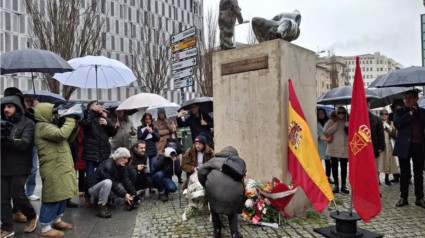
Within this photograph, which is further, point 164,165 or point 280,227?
point 164,165

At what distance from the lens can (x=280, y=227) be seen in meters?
5.43

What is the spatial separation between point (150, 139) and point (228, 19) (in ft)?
9.88

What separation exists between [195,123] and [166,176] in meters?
1.40

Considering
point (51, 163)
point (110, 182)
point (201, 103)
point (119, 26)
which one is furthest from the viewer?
point (119, 26)

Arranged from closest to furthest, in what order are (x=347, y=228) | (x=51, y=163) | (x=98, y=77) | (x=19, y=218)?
(x=347, y=228)
(x=51, y=163)
(x=19, y=218)
(x=98, y=77)

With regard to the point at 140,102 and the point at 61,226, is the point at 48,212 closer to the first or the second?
the point at 61,226

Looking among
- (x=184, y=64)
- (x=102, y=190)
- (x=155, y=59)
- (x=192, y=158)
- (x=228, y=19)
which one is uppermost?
(x=155, y=59)

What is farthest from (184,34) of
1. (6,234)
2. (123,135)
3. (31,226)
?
(6,234)

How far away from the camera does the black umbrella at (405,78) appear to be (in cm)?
637

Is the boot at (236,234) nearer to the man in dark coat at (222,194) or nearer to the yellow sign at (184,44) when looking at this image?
the man in dark coat at (222,194)

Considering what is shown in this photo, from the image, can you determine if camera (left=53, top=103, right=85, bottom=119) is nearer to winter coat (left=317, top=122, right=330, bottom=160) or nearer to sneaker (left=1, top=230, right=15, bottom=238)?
sneaker (left=1, top=230, right=15, bottom=238)

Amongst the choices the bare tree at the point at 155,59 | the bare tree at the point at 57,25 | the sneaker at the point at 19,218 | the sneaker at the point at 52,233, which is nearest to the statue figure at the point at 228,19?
the sneaker at the point at 52,233

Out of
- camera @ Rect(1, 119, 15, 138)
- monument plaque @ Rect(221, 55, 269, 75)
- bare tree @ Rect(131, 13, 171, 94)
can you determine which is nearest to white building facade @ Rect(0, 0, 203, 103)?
bare tree @ Rect(131, 13, 171, 94)

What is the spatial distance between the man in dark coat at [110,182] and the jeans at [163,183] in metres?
0.67
